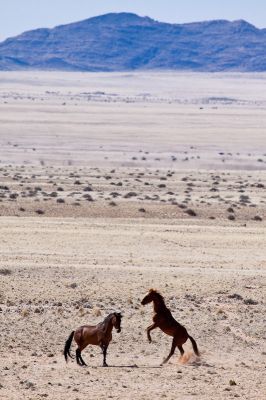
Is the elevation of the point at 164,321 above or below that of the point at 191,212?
above

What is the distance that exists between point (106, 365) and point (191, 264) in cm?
1229

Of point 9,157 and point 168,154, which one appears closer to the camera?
point 9,157

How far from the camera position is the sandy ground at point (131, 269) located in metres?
17.2

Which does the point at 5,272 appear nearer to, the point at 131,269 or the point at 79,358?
the point at 131,269

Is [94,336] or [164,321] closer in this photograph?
[94,336]

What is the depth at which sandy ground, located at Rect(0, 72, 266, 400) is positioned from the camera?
1719 centimetres

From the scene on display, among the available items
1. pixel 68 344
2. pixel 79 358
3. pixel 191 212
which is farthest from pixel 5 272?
pixel 191 212

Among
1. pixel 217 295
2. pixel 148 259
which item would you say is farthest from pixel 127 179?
pixel 217 295

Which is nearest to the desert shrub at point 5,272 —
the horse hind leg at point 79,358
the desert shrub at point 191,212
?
the horse hind leg at point 79,358

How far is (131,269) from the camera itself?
92.0ft

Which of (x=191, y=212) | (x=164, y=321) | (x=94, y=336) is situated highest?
(x=164, y=321)

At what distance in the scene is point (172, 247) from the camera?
1294 inches

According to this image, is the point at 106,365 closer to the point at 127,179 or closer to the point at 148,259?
the point at 148,259

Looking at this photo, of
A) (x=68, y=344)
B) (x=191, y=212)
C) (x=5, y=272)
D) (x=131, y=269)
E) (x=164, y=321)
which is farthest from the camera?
(x=191, y=212)
